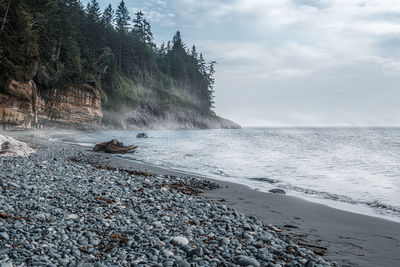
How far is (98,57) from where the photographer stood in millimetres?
62812

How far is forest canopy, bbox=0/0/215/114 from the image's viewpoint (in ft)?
88.2

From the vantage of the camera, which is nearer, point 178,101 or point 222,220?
point 222,220

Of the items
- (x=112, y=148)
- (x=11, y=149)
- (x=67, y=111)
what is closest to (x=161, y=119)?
(x=67, y=111)

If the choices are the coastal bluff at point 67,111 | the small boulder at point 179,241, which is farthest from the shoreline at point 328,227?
the coastal bluff at point 67,111

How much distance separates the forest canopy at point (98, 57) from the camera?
26875 millimetres

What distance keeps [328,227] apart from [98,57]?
217 ft

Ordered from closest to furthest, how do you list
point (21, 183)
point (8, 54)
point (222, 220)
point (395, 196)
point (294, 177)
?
point (222, 220) → point (21, 183) → point (395, 196) → point (294, 177) → point (8, 54)

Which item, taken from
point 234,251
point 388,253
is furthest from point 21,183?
point 388,253

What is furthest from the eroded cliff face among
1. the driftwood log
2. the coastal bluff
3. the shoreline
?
the shoreline

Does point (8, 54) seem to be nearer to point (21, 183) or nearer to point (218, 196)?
point (21, 183)

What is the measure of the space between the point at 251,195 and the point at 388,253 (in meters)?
4.61

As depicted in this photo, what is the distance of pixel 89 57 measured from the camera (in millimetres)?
54188

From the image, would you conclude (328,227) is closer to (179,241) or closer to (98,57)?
(179,241)

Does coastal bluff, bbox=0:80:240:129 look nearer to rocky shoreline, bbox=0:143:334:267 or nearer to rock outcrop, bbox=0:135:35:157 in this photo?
rock outcrop, bbox=0:135:35:157
